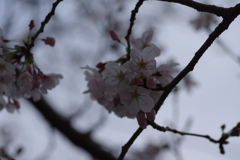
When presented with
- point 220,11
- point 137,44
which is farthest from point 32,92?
point 220,11

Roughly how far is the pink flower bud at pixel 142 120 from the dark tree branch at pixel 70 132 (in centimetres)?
296

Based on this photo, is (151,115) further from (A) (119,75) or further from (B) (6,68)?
(B) (6,68)

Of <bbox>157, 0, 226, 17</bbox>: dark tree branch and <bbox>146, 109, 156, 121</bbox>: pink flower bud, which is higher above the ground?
<bbox>157, 0, 226, 17</bbox>: dark tree branch

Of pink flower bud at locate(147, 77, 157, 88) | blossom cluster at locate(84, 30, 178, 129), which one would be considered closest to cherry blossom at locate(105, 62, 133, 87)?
blossom cluster at locate(84, 30, 178, 129)

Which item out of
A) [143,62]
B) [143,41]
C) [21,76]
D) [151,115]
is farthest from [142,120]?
[21,76]

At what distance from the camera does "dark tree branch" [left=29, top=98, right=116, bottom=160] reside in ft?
13.5

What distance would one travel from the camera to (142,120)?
127 centimetres

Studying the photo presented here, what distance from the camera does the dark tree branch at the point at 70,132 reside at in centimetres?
411

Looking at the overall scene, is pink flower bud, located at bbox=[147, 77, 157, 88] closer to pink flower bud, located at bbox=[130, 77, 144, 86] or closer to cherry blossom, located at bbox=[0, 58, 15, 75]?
pink flower bud, located at bbox=[130, 77, 144, 86]

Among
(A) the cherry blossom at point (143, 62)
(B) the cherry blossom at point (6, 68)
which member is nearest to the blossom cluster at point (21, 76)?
(B) the cherry blossom at point (6, 68)

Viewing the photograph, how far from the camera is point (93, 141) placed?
4.23 m

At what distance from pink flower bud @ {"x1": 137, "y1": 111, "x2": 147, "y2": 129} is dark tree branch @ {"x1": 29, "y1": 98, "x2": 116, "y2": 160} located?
2964 millimetres

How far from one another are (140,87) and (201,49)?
35cm

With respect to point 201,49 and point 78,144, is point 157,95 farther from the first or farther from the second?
point 78,144
